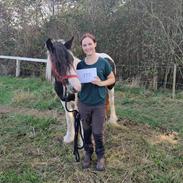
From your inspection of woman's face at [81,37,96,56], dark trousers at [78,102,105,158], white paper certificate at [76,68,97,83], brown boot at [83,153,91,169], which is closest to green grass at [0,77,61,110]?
brown boot at [83,153,91,169]

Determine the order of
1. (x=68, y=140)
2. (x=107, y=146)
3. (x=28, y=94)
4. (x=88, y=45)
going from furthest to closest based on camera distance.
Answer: (x=28, y=94)
(x=68, y=140)
(x=107, y=146)
(x=88, y=45)

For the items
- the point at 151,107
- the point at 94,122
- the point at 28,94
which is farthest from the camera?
the point at 28,94

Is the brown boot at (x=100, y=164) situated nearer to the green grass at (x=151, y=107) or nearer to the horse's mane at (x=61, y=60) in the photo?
the horse's mane at (x=61, y=60)

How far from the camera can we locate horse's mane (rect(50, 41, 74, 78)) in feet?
12.5

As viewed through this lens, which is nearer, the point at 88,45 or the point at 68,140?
the point at 88,45

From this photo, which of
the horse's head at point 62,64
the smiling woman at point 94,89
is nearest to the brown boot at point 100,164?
the smiling woman at point 94,89

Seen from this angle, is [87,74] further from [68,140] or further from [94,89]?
[68,140]

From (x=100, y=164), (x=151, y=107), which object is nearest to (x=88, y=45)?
(x=100, y=164)

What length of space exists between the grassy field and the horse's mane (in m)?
1.16

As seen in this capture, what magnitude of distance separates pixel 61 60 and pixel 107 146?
1408 mm

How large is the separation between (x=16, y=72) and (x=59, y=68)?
26.6 ft

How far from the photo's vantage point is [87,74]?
3615mm

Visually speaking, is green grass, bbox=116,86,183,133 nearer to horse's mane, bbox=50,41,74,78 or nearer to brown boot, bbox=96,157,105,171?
brown boot, bbox=96,157,105,171

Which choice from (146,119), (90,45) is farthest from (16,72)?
(90,45)
